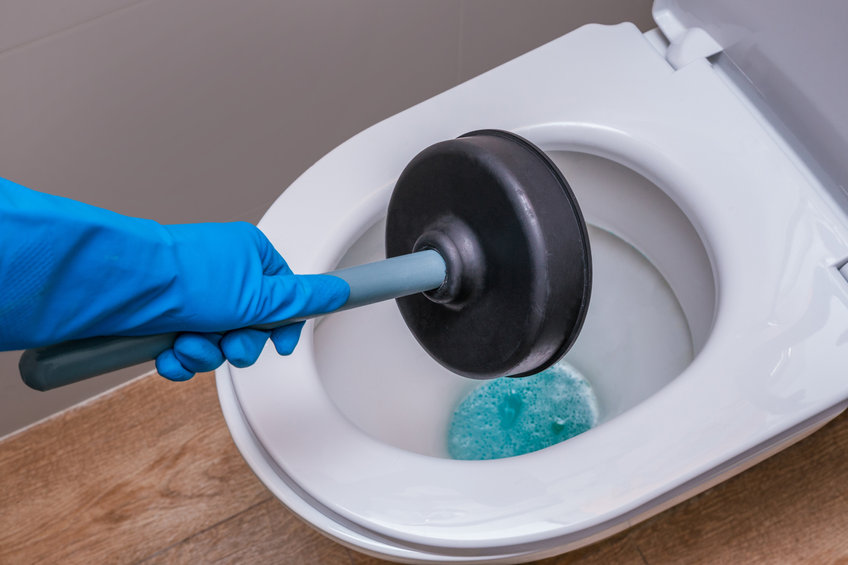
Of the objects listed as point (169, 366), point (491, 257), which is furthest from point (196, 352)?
point (491, 257)

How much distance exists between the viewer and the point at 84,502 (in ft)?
3.32

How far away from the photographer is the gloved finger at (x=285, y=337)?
1.88ft

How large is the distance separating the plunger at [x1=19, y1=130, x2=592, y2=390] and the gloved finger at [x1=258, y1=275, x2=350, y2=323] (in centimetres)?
2

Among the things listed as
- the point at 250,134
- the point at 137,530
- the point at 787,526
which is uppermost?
the point at 250,134

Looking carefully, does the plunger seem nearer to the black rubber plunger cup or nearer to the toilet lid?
the black rubber plunger cup

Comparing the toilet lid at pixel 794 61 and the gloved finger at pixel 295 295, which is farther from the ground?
the toilet lid at pixel 794 61

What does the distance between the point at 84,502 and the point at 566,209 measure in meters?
0.75

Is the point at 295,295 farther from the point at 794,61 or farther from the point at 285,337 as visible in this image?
the point at 794,61

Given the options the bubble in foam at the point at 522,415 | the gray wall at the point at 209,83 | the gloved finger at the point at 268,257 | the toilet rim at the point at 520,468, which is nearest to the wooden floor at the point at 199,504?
the gray wall at the point at 209,83

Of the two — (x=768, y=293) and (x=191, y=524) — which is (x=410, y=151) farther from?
(x=191, y=524)

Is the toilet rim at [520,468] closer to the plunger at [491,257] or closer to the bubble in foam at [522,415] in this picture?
the plunger at [491,257]

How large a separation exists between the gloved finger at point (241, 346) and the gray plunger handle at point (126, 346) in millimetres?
11

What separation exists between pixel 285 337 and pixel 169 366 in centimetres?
10

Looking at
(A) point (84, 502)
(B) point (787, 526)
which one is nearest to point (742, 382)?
(B) point (787, 526)
